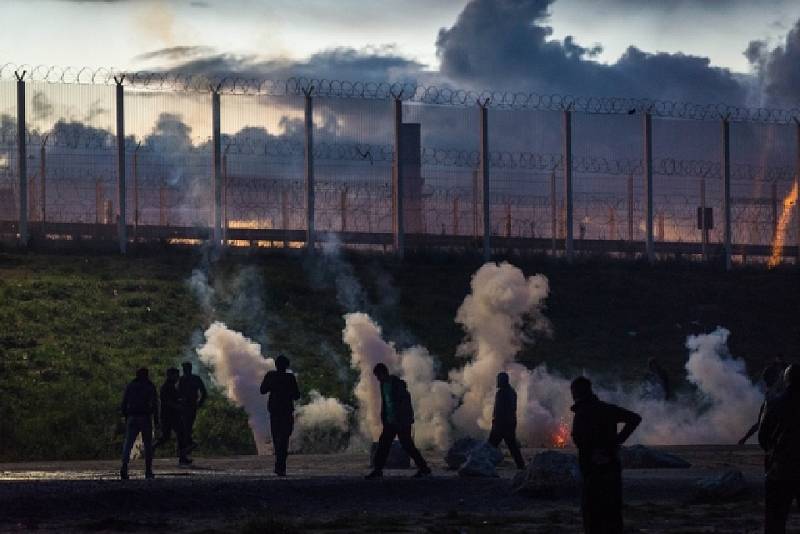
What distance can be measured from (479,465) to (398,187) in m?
31.5

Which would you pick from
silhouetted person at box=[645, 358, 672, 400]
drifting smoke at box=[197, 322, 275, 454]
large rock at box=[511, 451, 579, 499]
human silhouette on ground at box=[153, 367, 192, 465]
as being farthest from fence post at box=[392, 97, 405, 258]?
large rock at box=[511, 451, 579, 499]

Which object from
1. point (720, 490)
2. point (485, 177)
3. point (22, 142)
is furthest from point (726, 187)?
point (720, 490)

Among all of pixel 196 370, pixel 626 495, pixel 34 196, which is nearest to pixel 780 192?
pixel 34 196

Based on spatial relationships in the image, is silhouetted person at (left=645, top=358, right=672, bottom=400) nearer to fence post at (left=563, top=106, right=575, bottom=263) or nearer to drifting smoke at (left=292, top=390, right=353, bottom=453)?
drifting smoke at (left=292, top=390, right=353, bottom=453)

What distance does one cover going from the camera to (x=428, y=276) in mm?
57938

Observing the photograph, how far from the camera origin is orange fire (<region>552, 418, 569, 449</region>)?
37781 mm

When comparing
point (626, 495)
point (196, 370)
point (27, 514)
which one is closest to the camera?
point (27, 514)

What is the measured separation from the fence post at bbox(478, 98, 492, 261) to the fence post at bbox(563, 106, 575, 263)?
2.96 m

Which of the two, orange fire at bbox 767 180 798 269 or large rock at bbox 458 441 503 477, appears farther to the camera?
orange fire at bbox 767 180 798 269

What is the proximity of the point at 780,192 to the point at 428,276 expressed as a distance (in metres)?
18.1

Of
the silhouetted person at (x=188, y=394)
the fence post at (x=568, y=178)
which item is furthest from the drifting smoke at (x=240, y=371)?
the fence post at (x=568, y=178)

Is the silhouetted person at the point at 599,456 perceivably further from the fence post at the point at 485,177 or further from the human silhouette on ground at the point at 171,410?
the fence post at the point at 485,177

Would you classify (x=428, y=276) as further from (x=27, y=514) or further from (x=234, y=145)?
(x=27, y=514)

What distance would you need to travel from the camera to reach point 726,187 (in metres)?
63.4
